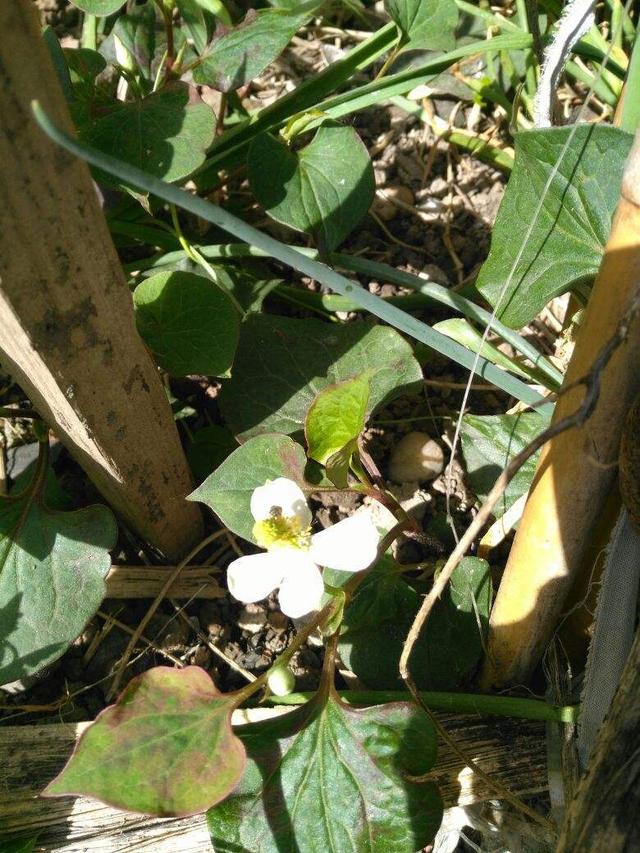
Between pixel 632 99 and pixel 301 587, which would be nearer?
pixel 301 587

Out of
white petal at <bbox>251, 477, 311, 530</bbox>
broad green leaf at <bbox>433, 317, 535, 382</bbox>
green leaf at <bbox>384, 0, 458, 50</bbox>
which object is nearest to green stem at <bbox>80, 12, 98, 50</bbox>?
green leaf at <bbox>384, 0, 458, 50</bbox>

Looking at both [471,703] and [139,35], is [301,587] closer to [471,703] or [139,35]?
[471,703]

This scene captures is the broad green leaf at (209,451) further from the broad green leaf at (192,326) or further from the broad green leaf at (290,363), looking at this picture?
the broad green leaf at (192,326)

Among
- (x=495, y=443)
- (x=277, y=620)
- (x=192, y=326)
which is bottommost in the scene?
(x=277, y=620)

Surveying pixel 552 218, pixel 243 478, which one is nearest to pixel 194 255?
pixel 243 478

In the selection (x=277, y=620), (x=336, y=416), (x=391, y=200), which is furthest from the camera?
(x=391, y=200)

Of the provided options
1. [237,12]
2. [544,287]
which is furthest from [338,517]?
[237,12]

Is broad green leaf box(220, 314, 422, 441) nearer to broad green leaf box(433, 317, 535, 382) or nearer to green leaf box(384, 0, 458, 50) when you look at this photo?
broad green leaf box(433, 317, 535, 382)
